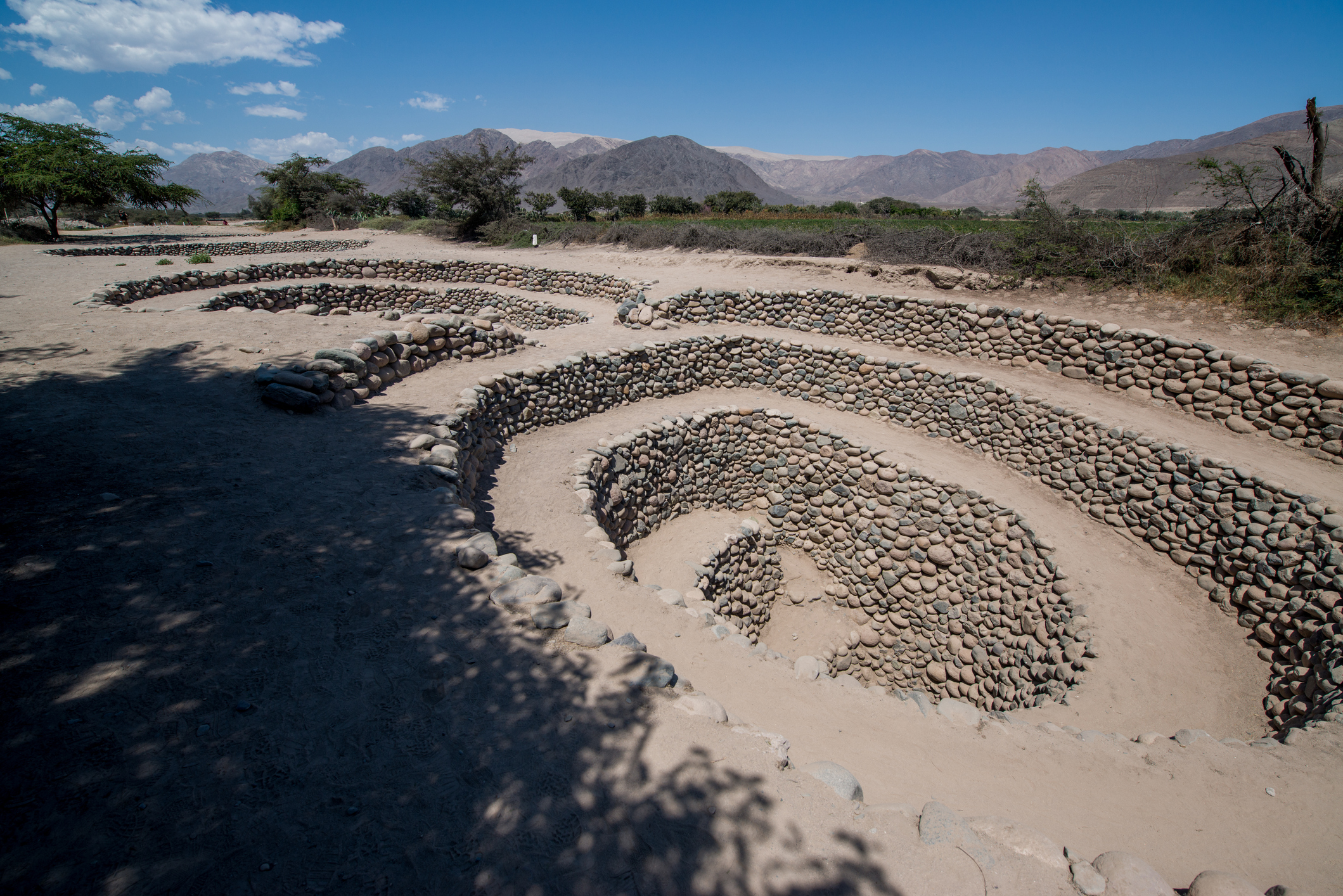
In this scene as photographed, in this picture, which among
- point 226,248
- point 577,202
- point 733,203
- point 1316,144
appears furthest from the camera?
point 733,203

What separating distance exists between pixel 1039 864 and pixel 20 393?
34.1 ft

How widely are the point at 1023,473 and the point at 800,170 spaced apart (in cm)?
16842

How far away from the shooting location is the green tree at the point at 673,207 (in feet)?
131

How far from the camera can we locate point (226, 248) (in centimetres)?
2356

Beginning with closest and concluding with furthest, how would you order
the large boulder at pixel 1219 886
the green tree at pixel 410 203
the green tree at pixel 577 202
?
the large boulder at pixel 1219 886, the green tree at pixel 577 202, the green tree at pixel 410 203

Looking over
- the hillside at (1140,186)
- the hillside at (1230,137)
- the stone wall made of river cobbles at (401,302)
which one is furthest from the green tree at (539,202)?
the hillside at (1230,137)

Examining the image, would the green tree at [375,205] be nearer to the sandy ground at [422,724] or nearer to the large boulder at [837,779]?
the sandy ground at [422,724]

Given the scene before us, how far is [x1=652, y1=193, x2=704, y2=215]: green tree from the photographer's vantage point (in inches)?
1577

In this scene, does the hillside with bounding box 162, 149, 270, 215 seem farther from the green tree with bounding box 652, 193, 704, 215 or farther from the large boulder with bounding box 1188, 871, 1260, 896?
the large boulder with bounding box 1188, 871, 1260, 896

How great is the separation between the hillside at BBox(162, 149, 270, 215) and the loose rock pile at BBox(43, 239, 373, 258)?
139576mm

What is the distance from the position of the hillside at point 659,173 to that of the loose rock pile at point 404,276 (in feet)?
256

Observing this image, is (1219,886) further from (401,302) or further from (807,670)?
(401,302)

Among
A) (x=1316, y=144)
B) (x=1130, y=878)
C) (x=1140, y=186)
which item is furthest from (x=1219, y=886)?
(x=1140, y=186)

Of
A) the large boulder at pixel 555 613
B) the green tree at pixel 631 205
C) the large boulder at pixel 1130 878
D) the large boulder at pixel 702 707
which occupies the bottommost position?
the large boulder at pixel 1130 878
